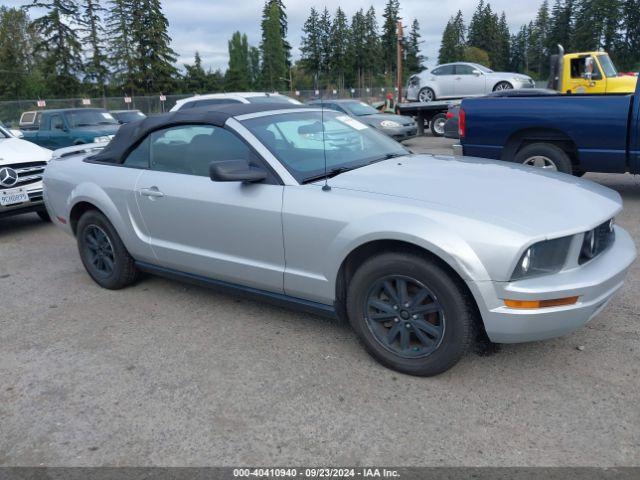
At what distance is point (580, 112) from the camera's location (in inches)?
278

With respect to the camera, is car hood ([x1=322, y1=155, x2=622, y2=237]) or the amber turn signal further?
car hood ([x1=322, y1=155, x2=622, y2=237])

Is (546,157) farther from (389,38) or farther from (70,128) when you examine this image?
(389,38)

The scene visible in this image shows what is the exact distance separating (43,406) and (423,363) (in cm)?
216

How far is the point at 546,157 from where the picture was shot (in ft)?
24.4

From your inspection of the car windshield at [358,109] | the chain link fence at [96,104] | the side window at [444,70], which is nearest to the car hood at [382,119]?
the car windshield at [358,109]

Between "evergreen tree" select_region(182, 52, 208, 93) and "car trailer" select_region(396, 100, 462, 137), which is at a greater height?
"evergreen tree" select_region(182, 52, 208, 93)

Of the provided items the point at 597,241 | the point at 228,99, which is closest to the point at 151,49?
the point at 228,99

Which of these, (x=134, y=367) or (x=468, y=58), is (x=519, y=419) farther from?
(x=468, y=58)

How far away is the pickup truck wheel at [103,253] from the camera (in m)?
4.72

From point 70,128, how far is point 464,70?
13.2 metres

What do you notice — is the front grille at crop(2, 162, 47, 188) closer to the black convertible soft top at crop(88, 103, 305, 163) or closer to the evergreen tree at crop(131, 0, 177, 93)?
the black convertible soft top at crop(88, 103, 305, 163)

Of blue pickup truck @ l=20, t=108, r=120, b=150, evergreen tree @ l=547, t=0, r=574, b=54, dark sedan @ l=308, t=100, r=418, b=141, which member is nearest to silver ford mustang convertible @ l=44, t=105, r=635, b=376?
blue pickup truck @ l=20, t=108, r=120, b=150

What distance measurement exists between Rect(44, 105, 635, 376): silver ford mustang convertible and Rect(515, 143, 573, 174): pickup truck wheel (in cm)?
363

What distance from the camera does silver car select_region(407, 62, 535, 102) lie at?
1894 cm
